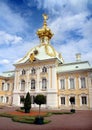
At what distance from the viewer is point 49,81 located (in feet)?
96.7

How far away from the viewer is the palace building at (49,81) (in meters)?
27.0

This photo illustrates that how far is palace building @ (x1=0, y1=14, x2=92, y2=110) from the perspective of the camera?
88.4 ft

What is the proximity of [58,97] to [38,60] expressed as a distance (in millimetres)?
8226

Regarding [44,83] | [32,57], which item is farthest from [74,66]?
[32,57]

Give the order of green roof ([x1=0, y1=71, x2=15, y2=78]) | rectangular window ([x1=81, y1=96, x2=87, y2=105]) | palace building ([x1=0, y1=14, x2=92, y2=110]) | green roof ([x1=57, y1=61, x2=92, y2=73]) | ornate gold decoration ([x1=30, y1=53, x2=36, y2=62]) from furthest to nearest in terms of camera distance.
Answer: green roof ([x1=0, y1=71, x2=15, y2=78]), ornate gold decoration ([x1=30, y1=53, x2=36, y2=62]), green roof ([x1=57, y1=61, x2=92, y2=73]), palace building ([x1=0, y1=14, x2=92, y2=110]), rectangular window ([x1=81, y1=96, x2=87, y2=105])

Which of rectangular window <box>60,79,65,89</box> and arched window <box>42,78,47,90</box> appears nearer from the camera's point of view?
rectangular window <box>60,79,65,89</box>

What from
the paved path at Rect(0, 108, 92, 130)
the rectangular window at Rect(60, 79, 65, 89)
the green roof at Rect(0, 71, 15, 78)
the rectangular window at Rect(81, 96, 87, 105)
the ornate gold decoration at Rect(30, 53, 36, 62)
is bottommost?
the paved path at Rect(0, 108, 92, 130)

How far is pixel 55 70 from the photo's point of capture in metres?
29.5

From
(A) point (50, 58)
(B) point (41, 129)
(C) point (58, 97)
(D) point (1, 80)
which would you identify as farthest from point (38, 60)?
(B) point (41, 129)

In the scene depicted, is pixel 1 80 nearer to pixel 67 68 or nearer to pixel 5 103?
pixel 5 103

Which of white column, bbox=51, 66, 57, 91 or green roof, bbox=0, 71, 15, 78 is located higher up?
green roof, bbox=0, 71, 15, 78

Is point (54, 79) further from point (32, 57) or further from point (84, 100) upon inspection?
point (32, 57)

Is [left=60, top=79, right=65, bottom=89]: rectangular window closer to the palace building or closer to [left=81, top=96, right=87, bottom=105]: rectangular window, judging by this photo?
the palace building

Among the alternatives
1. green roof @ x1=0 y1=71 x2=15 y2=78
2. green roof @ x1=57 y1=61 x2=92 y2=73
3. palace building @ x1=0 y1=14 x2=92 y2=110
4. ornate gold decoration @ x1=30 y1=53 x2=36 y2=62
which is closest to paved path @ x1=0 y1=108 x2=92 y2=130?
palace building @ x1=0 y1=14 x2=92 y2=110
